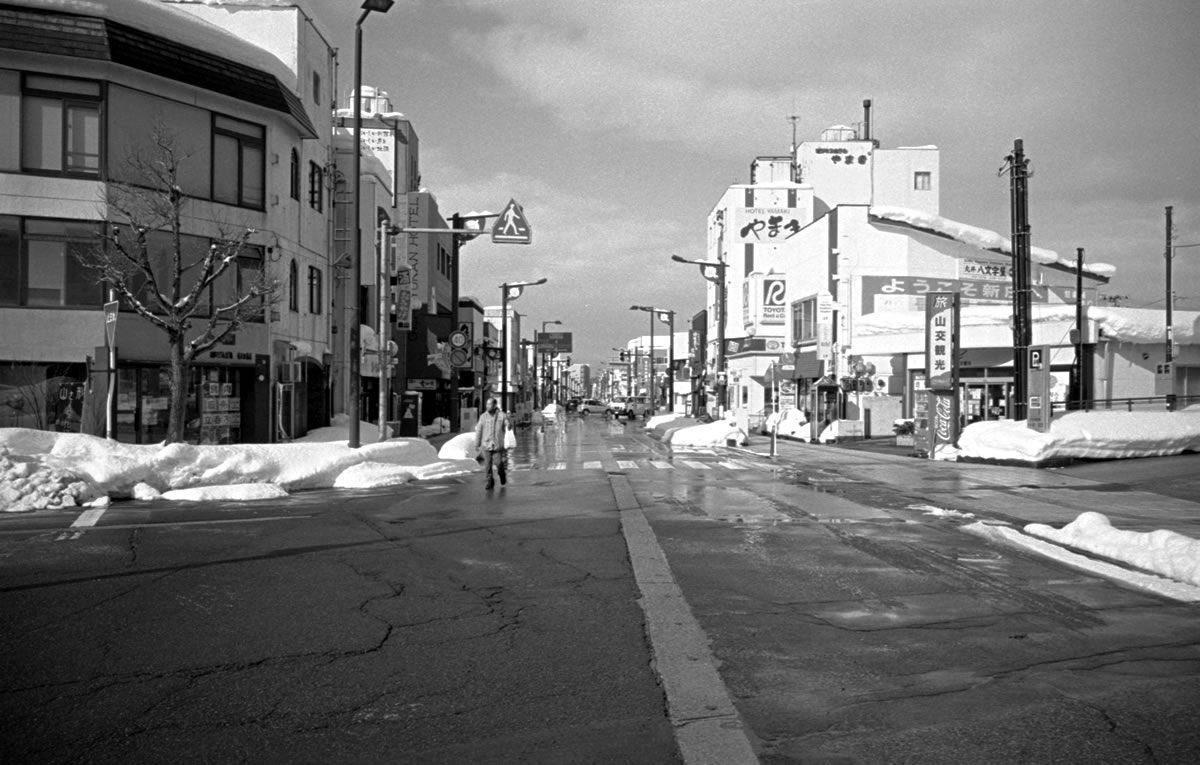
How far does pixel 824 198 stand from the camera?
249 ft

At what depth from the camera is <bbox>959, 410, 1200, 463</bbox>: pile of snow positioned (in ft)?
80.2

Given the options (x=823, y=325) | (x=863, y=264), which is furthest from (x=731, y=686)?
(x=863, y=264)

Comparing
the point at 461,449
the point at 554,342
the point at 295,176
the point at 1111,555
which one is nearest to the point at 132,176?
the point at 295,176

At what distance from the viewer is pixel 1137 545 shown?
986cm

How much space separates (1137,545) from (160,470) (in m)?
14.3

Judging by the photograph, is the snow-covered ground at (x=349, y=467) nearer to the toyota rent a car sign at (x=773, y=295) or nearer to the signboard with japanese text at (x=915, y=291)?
the signboard with japanese text at (x=915, y=291)

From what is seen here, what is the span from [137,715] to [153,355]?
852 inches

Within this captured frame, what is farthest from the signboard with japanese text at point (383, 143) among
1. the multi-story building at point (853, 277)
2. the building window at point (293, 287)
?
the multi-story building at point (853, 277)

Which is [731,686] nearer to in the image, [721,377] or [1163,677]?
[1163,677]

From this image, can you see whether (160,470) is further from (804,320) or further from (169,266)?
(804,320)

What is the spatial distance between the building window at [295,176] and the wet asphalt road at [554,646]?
19.3 meters

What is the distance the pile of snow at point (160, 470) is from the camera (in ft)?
47.2

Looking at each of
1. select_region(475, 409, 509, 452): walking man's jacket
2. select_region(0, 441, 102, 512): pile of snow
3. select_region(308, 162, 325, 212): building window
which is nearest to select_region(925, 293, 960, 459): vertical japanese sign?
select_region(475, 409, 509, 452): walking man's jacket

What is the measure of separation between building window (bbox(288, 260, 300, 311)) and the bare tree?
2.47 metres
